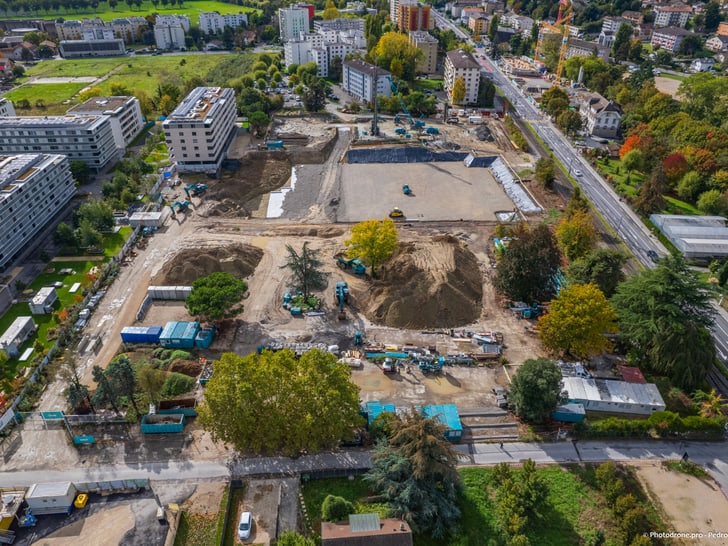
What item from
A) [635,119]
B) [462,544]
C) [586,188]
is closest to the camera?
[462,544]

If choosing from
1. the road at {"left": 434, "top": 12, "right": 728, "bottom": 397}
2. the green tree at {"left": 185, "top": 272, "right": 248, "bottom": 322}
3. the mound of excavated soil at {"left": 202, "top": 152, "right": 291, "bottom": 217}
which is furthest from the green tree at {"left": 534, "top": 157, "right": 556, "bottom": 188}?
the green tree at {"left": 185, "top": 272, "right": 248, "bottom": 322}

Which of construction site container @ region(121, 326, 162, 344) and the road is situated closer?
construction site container @ region(121, 326, 162, 344)

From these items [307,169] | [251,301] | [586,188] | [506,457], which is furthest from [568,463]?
[307,169]

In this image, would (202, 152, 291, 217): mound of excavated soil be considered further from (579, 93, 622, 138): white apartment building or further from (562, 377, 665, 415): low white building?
(579, 93, 622, 138): white apartment building

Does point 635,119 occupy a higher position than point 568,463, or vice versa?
point 635,119

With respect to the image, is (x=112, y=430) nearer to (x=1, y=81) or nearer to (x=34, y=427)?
(x=34, y=427)

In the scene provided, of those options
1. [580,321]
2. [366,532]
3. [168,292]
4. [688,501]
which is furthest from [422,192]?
[366,532]

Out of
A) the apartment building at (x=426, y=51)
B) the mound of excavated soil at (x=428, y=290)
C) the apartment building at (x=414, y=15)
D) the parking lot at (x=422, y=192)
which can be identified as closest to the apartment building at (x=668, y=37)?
the apartment building at (x=414, y=15)

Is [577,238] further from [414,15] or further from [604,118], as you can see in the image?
[414,15]
